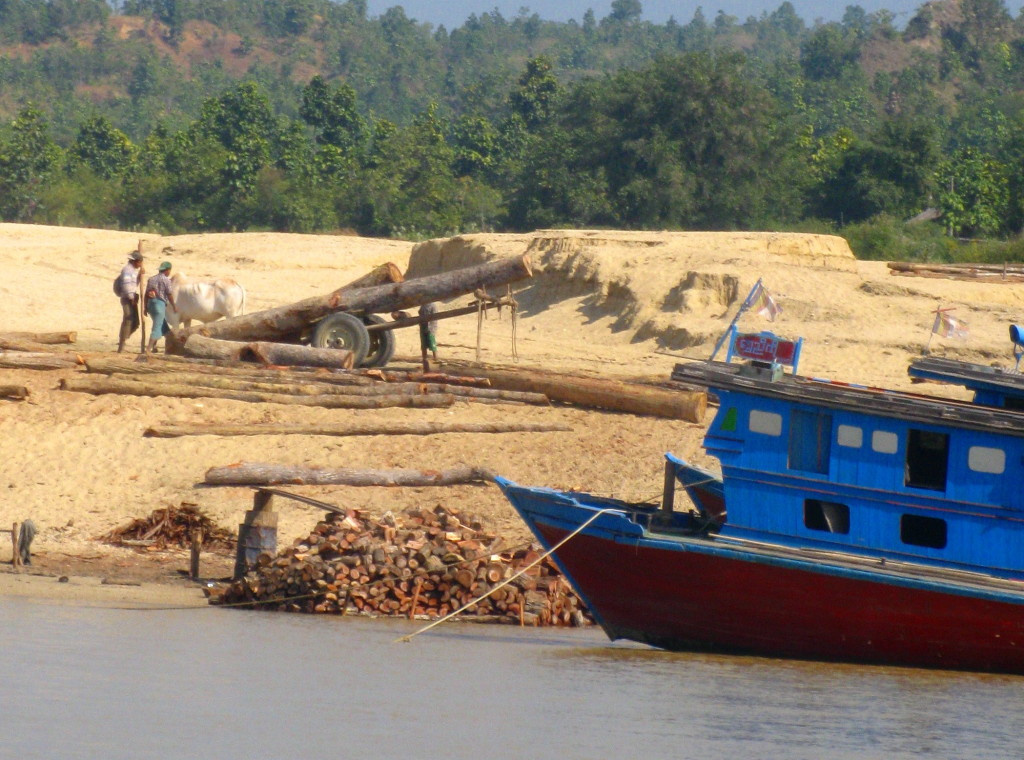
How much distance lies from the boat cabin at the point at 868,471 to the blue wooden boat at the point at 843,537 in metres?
0.01

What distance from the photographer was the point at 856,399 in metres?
11.4

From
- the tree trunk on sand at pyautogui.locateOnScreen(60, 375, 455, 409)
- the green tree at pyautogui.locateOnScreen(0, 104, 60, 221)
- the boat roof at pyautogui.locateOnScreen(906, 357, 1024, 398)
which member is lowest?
the tree trunk on sand at pyautogui.locateOnScreen(60, 375, 455, 409)

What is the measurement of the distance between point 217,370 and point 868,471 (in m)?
9.81

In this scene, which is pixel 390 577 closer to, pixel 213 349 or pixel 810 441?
pixel 810 441

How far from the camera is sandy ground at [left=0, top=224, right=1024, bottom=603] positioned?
615 inches

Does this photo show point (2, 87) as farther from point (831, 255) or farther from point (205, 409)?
point (205, 409)

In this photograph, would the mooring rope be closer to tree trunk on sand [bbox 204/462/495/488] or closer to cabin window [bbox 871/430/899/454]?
cabin window [bbox 871/430/899/454]

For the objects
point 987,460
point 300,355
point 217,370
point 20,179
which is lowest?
point 217,370

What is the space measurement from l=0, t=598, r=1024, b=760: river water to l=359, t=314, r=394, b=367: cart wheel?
8.67 meters

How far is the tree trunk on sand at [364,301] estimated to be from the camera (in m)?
20.5

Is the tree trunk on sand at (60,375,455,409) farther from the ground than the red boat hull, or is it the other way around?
the tree trunk on sand at (60,375,455,409)

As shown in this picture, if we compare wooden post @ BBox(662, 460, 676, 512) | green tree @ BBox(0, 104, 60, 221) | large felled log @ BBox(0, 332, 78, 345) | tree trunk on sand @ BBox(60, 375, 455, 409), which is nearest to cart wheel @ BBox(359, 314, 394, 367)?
tree trunk on sand @ BBox(60, 375, 455, 409)

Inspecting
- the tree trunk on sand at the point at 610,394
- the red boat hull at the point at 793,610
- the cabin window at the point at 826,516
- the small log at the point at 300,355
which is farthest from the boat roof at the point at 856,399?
the small log at the point at 300,355

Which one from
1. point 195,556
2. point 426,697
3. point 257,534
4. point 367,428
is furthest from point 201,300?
point 426,697
